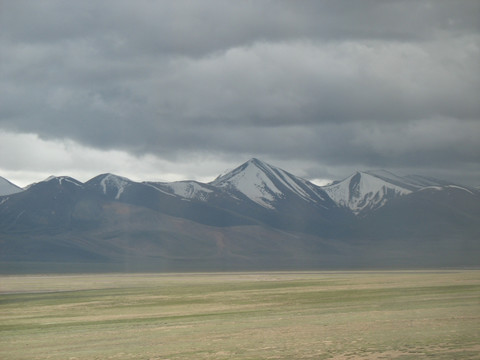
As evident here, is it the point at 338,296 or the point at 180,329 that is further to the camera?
the point at 338,296

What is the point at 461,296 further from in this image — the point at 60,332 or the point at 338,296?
the point at 60,332

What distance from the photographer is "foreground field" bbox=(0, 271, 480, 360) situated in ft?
135

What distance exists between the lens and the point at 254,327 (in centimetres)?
5431

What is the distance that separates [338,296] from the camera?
85.3 meters

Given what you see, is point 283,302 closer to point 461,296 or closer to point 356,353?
point 461,296

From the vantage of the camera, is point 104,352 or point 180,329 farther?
point 180,329

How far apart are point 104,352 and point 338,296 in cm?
4579

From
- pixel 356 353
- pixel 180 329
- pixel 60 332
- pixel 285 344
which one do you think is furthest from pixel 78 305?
pixel 356 353

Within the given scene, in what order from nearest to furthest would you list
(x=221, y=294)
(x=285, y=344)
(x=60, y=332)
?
(x=285, y=344)
(x=60, y=332)
(x=221, y=294)

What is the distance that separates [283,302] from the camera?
3132 inches

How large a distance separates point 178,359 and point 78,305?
48.0 metres

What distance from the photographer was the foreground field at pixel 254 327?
41.1 m

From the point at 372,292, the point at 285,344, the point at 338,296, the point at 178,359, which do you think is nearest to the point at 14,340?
the point at 178,359

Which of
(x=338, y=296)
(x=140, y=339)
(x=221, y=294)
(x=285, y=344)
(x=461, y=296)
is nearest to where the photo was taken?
(x=285, y=344)
